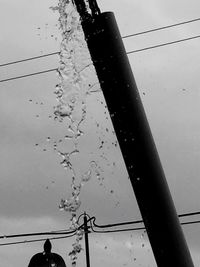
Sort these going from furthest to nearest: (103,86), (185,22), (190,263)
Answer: (185,22), (103,86), (190,263)

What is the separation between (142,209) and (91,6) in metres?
0.70

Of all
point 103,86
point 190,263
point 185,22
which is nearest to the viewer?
point 190,263

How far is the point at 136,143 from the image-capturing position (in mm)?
1537

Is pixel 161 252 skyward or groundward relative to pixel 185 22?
groundward

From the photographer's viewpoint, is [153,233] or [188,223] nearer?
[153,233]

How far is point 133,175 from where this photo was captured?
151 centimetres

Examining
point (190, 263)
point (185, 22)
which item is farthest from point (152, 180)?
point (185, 22)

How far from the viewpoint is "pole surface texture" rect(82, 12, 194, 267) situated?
1495 mm

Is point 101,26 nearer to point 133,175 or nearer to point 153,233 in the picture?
point 133,175

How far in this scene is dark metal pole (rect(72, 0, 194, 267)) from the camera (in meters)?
1.50

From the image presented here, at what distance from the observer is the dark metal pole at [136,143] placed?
1.50m

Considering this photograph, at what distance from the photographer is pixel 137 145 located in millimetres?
1537

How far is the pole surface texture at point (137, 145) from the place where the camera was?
58.9 inches

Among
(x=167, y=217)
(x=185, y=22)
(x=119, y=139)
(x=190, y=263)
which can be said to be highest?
(x=185, y=22)
